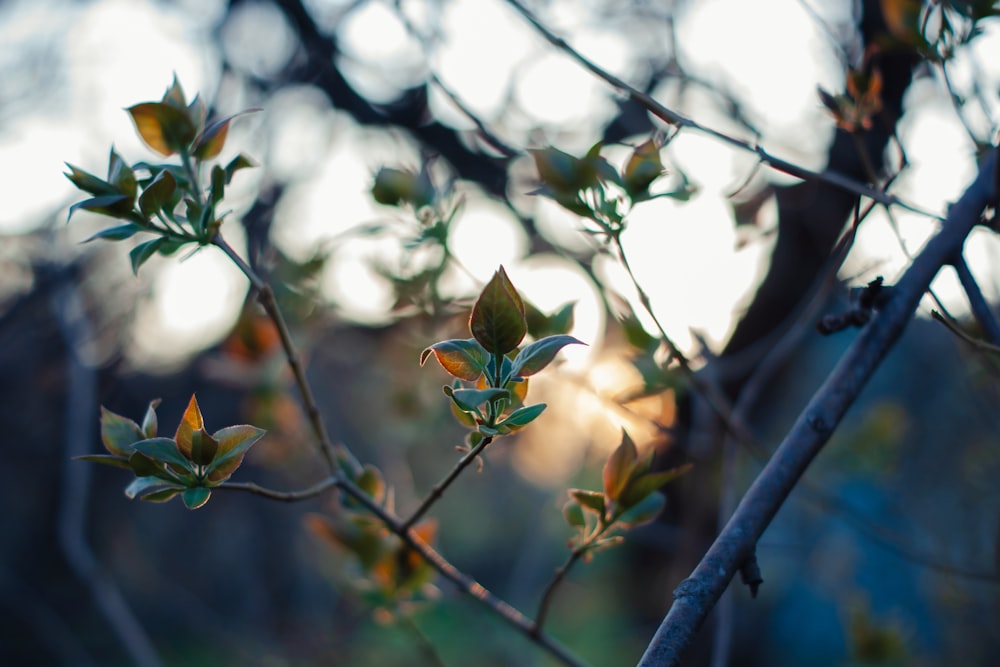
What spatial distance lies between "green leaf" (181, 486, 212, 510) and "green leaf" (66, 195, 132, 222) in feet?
0.86

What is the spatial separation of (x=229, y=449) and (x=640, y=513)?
0.42 m

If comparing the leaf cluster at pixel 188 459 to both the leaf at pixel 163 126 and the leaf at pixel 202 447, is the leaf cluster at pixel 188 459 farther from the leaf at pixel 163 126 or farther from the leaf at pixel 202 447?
the leaf at pixel 163 126

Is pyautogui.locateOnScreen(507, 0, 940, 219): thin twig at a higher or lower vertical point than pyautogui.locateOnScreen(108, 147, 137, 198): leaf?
higher

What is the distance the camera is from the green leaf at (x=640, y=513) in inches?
29.0

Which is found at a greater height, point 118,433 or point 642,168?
point 642,168

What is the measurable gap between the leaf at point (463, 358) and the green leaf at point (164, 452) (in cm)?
23

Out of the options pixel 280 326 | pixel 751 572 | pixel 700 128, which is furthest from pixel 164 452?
pixel 700 128

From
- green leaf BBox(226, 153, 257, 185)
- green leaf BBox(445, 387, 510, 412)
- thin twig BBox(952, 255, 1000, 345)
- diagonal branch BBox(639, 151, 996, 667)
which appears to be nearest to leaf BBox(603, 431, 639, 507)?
diagonal branch BBox(639, 151, 996, 667)

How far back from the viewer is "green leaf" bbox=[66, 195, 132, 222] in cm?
63

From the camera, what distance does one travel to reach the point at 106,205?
636mm

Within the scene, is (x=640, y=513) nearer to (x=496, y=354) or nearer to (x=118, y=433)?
(x=496, y=354)

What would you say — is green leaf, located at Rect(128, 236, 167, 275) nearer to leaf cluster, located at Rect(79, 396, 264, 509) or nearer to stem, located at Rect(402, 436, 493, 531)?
leaf cluster, located at Rect(79, 396, 264, 509)

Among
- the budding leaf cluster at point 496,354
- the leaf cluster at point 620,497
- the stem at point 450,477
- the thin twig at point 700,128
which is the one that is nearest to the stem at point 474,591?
the stem at point 450,477

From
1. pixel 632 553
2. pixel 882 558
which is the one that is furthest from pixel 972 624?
pixel 882 558
